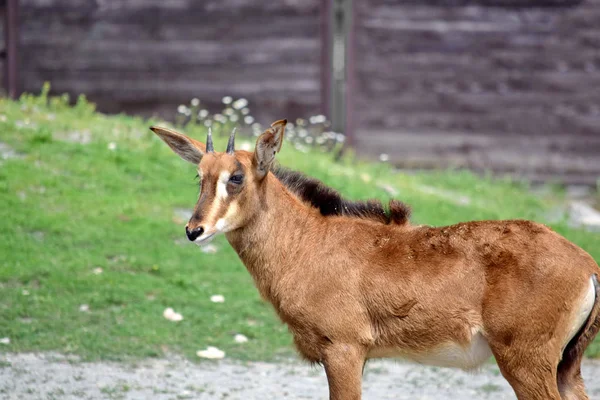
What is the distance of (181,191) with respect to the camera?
444 inches

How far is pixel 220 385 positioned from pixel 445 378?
2.01 meters

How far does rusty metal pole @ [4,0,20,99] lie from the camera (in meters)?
16.0

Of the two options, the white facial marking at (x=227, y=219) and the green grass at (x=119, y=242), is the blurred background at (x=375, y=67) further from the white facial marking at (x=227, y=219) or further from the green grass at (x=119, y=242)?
the white facial marking at (x=227, y=219)

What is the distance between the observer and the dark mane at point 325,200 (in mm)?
6172

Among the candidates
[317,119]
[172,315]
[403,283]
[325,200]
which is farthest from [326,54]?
[403,283]

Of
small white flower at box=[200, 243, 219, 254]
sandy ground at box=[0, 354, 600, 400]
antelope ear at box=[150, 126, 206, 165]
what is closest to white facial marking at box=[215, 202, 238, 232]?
antelope ear at box=[150, 126, 206, 165]

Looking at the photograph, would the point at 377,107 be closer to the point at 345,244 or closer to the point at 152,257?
the point at 152,257

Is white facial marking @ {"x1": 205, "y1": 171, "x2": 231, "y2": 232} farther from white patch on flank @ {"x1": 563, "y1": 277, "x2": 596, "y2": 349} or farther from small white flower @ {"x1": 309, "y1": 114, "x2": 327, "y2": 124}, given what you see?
small white flower @ {"x1": 309, "y1": 114, "x2": 327, "y2": 124}

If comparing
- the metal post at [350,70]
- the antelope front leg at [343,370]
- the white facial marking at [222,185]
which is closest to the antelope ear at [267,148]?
the white facial marking at [222,185]

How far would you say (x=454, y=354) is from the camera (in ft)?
18.1

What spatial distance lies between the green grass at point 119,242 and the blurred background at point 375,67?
2.41 m

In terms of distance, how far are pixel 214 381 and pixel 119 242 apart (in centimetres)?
302

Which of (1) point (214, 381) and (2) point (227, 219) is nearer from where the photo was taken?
(2) point (227, 219)

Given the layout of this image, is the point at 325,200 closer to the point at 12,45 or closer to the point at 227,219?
the point at 227,219
